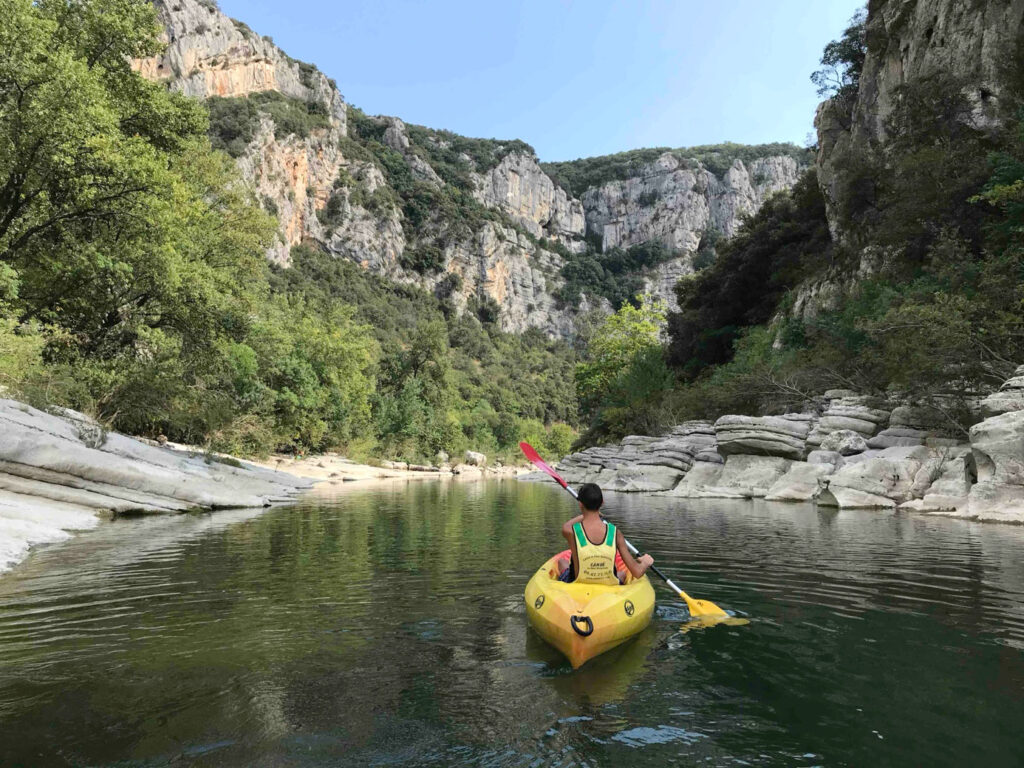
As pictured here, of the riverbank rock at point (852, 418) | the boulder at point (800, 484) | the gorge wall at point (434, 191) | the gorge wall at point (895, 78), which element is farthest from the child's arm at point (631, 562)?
the gorge wall at point (434, 191)

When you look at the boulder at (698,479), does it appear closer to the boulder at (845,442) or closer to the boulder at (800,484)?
the boulder at (800,484)

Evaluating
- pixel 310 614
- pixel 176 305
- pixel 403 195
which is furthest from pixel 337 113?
pixel 310 614

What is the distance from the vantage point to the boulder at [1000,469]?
38.1ft

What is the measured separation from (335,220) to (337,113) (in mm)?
25350

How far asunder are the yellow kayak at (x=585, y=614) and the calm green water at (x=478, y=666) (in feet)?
0.50

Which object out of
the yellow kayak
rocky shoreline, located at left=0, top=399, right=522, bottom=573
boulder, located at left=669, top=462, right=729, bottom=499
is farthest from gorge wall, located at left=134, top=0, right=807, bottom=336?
the yellow kayak

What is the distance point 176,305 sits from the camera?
743 inches

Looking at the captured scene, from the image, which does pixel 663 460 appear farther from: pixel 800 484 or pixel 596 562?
pixel 596 562

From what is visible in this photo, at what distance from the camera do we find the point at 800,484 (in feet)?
57.7

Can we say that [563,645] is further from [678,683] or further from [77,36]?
[77,36]

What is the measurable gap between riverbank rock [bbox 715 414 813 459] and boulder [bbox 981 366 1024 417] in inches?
258

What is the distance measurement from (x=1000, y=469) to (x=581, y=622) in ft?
37.8

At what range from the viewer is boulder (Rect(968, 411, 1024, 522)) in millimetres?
11602

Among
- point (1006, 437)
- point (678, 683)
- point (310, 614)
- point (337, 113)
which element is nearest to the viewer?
point (678, 683)
